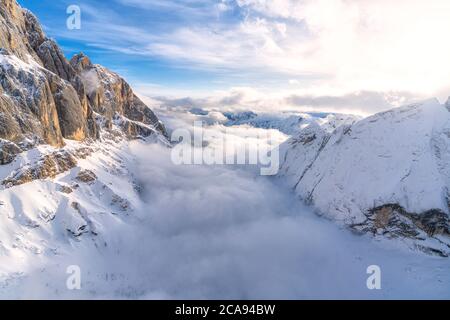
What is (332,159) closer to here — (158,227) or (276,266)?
(276,266)

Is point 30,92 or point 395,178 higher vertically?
point 30,92

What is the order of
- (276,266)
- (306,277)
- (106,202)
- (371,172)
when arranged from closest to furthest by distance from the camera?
(306,277) → (276,266) → (371,172) → (106,202)

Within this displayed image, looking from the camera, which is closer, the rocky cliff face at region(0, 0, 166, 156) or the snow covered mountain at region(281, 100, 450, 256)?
the snow covered mountain at region(281, 100, 450, 256)

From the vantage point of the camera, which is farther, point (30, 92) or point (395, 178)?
point (395, 178)

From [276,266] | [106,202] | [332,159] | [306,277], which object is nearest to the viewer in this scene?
[306,277]

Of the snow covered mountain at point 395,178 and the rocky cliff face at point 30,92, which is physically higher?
the rocky cliff face at point 30,92

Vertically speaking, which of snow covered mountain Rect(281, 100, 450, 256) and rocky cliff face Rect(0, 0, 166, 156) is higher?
rocky cliff face Rect(0, 0, 166, 156)

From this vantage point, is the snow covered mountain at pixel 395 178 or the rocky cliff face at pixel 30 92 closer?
the snow covered mountain at pixel 395 178
